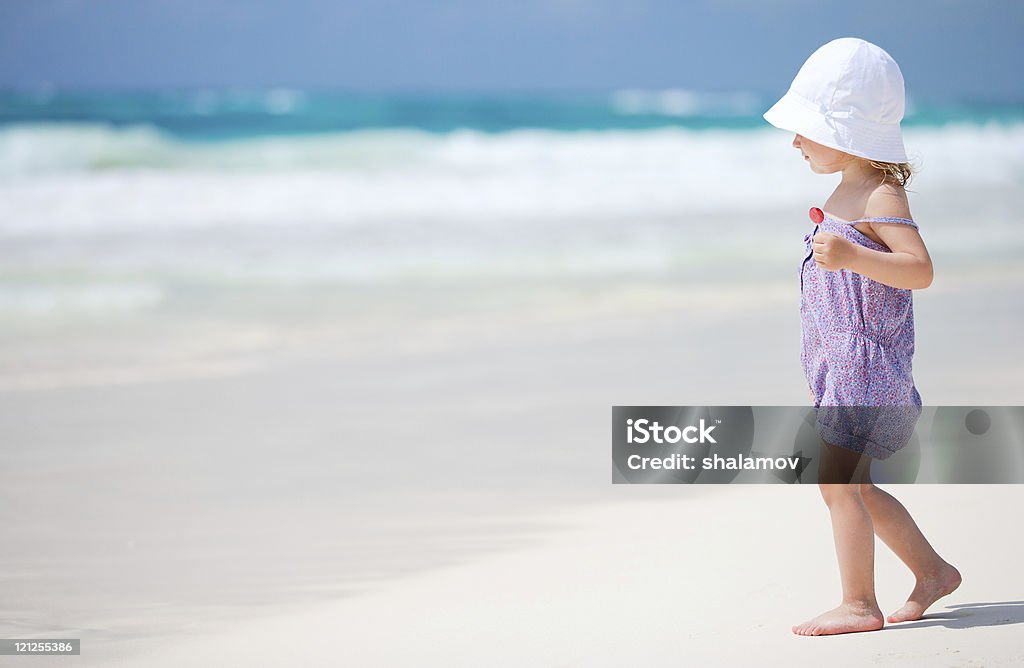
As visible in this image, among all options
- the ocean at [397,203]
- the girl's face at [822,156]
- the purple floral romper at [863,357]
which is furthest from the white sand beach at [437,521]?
the ocean at [397,203]

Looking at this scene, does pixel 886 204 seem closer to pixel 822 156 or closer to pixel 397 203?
pixel 822 156

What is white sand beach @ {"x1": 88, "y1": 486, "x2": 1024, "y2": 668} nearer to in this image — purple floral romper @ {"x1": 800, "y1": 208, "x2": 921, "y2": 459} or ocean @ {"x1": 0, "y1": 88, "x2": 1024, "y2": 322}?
purple floral romper @ {"x1": 800, "y1": 208, "x2": 921, "y2": 459}

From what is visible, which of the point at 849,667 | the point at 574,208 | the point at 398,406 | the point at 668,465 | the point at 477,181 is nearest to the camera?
the point at 849,667

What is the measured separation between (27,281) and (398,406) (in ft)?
11.2

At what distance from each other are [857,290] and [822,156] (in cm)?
26

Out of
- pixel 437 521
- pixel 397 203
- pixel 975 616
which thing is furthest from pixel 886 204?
pixel 397 203

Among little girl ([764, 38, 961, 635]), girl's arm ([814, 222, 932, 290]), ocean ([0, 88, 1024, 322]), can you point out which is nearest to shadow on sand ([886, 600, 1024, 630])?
little girl ([764, 38, 961, 635])

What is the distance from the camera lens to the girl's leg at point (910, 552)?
87.3 inches

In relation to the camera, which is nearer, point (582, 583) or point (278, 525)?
point (582, 583)

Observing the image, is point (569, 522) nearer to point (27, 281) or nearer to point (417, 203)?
point (27, 281)

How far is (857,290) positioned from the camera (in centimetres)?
211

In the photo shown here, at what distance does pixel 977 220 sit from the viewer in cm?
896

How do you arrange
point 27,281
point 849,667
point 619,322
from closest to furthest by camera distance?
point 849,667 → point 619,322 → point 27,281

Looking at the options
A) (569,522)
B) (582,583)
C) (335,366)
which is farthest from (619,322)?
(582,583)
